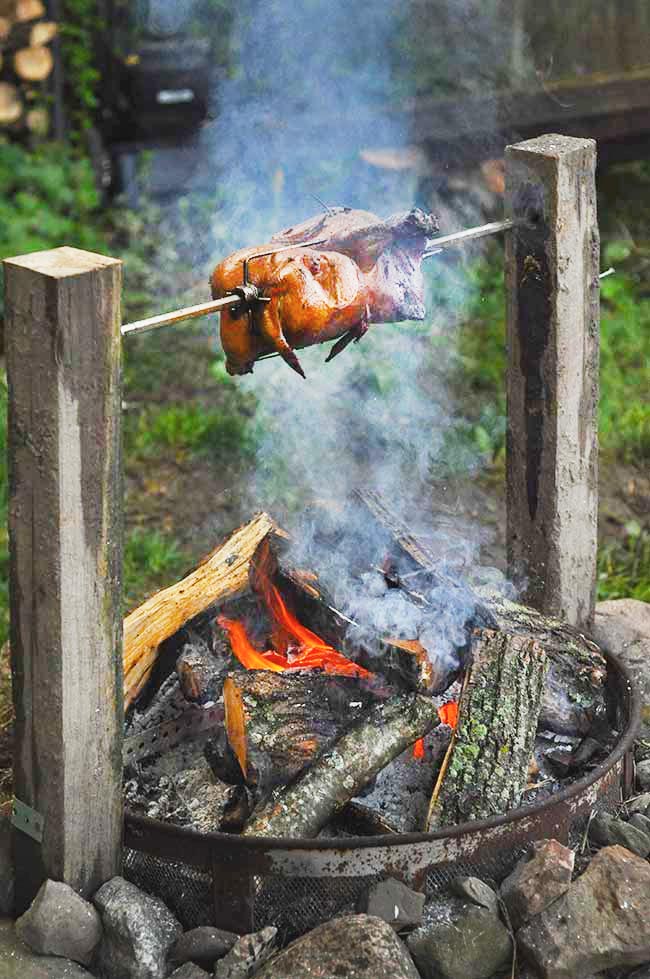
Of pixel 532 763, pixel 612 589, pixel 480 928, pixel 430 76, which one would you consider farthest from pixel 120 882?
pixel 430 76

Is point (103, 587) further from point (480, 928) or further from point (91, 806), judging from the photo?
point (480, 928)

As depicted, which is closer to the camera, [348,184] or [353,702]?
[353,702]

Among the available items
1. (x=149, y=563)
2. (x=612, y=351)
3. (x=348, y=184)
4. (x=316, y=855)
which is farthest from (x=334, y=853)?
(x=348, y=184)

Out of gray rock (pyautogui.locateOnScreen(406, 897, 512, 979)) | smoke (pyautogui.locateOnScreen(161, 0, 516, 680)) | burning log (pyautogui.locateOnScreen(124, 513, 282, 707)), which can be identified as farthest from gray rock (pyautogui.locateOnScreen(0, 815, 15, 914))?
smoke (pyautogui.locateOnScreen(161, 0, 516, 680))

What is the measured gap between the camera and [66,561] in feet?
10.1

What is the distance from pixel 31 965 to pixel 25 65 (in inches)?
260

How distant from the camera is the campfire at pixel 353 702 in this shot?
11.5 feet

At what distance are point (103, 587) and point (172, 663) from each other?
0.87 meters

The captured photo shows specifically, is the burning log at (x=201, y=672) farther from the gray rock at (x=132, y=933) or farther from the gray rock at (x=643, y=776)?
the gray rock at (x=643, y=776)

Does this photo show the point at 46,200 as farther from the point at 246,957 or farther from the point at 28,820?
the point at 246,957

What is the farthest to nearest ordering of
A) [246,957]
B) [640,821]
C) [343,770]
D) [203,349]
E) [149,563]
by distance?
[203,349], [149,563], [640,821], [343,770], [246,957]

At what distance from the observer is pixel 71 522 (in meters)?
3.06

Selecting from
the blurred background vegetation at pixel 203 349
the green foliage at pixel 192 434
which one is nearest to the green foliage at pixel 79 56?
the blurred background vegetation at pixel 203 349

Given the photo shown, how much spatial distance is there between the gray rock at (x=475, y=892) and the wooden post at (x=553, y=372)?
1186mm
